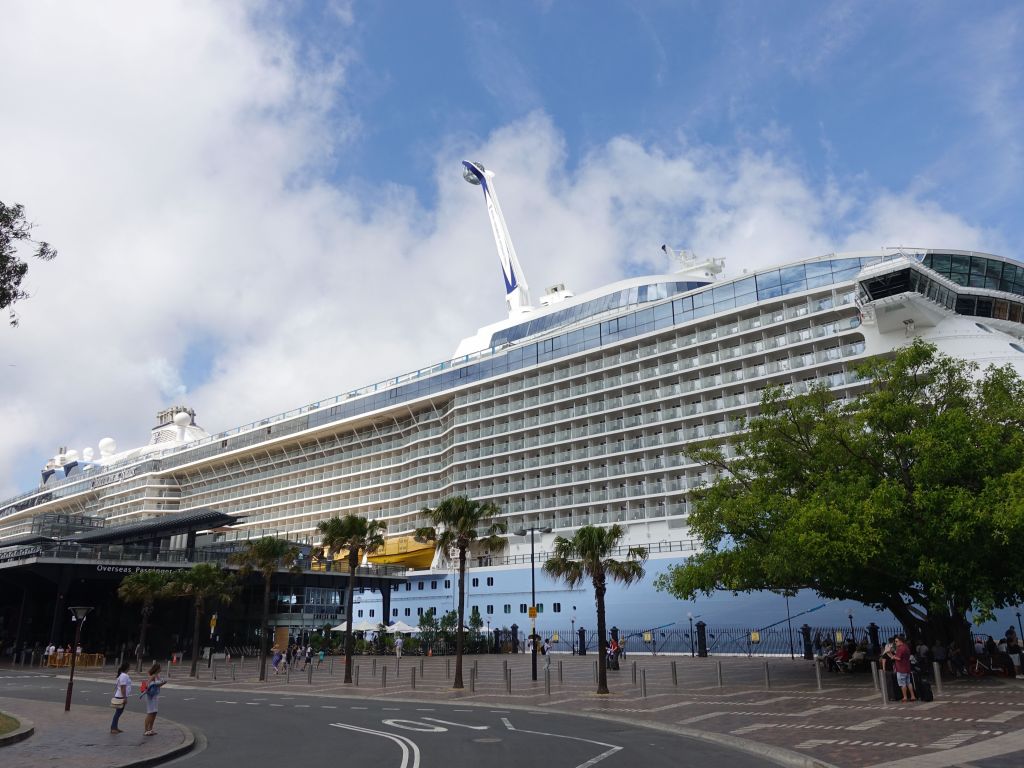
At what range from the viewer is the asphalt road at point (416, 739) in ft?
43.4

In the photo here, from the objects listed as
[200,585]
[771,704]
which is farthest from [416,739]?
[200,585]

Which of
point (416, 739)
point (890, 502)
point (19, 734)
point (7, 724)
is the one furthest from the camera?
point (890, 502)

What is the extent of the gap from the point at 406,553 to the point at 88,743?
5232 centimetres

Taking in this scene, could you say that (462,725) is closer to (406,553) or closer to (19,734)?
(19,734)

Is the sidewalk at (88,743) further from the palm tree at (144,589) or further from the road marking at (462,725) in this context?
the palm tree at (144,589)

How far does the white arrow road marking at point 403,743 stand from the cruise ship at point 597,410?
24.6 meters

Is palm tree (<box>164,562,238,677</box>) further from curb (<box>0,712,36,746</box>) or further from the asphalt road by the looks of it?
curb (<box>0,712,36,746</box>)

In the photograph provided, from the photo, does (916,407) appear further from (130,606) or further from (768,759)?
(130,606)

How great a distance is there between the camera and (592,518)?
55.2 metres

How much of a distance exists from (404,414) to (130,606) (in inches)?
1152

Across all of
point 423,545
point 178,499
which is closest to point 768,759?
point 423,545

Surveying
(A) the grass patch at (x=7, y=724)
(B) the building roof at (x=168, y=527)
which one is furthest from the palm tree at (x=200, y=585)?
(A) the grass patch at (x=7, y=724)

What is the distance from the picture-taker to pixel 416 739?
1602 centimetres

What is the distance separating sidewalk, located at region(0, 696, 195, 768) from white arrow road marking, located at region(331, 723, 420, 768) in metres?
3.68
